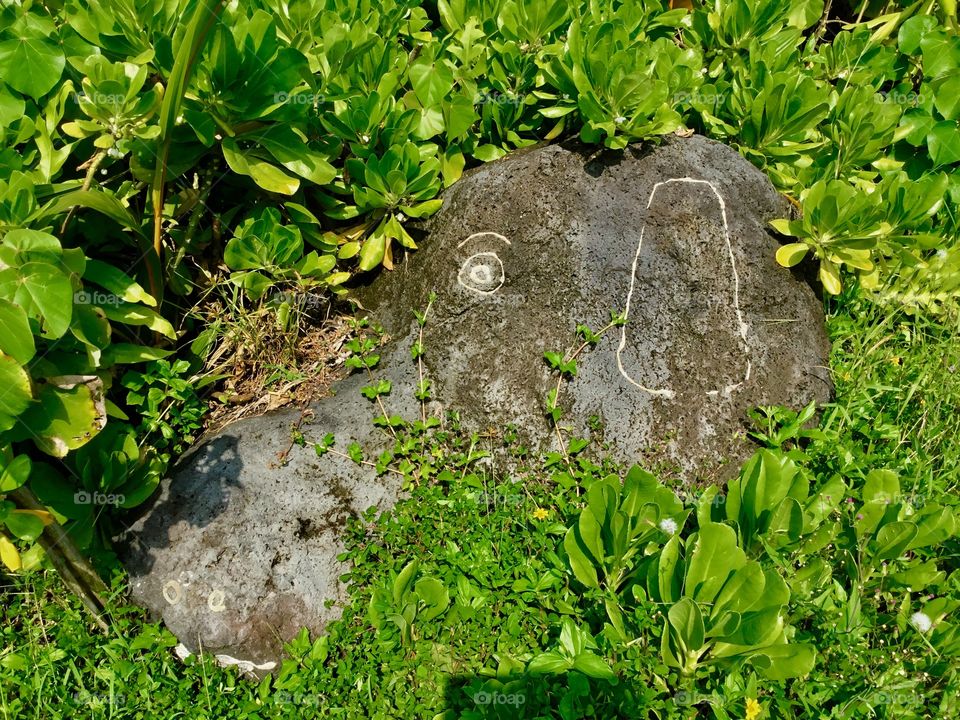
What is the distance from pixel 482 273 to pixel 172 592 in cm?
165

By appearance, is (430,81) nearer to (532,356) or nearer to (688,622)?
(532,356)

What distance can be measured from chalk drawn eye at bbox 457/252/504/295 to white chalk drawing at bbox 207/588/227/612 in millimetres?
1468

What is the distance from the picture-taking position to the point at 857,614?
90.7 inches

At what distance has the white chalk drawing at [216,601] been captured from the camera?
8.06ft

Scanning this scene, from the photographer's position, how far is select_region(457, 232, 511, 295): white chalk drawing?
3.03m

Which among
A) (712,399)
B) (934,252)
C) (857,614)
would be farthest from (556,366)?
(934,252)

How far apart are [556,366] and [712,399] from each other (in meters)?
0.62

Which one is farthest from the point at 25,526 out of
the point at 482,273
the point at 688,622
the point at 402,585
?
the point at 688,622

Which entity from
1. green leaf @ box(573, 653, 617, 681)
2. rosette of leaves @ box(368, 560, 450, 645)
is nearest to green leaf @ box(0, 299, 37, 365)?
rosette of leaves @ box(368, 560, 450, 645)

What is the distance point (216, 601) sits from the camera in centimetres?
247

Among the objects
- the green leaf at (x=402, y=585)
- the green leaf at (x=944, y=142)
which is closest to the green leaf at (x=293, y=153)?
the green leaf at (x=402, y=585)

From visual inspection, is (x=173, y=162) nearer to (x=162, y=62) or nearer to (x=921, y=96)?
(x=162, y=62)

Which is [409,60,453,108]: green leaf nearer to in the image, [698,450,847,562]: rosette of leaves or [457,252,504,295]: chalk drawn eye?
[457,252,504,295]: chalk drawn eye

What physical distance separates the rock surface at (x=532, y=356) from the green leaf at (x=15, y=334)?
0.84 metres
